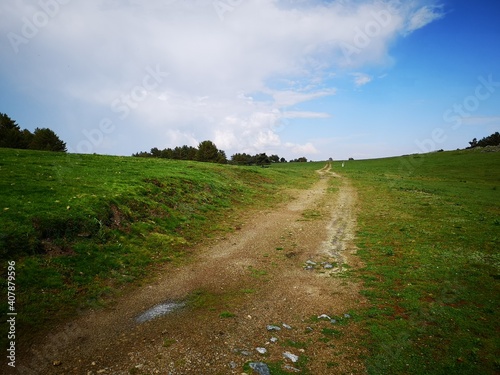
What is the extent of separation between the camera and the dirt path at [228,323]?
732 centimetres

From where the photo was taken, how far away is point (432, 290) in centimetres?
1111

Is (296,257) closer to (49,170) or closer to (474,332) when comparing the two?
(474,332)

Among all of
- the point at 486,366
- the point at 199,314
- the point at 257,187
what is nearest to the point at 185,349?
the point at 199,314

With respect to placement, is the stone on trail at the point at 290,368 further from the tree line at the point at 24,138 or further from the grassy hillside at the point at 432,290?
the tree line at the point at 24,138

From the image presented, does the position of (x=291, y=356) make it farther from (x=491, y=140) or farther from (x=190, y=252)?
(x=491, y=140)

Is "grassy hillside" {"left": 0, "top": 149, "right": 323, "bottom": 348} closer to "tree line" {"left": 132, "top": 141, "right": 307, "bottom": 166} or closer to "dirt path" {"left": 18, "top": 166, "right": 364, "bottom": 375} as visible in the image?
"dirt path" {"left": 18, "top": 166, "right": 364, "bottom": 375}

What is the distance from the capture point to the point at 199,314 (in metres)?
9.66

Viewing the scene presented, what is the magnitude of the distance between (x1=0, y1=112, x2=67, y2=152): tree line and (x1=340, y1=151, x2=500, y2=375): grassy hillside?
5768cm

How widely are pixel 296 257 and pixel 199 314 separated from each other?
7383mm

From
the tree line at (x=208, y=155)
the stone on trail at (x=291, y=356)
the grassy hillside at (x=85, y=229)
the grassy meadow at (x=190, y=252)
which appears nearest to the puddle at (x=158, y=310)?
the grassy meadow at (x=190, y=252)

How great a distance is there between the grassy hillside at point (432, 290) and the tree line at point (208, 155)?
52007mm

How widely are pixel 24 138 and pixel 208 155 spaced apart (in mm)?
38272

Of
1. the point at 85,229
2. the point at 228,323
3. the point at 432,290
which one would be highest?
the point at 85,229

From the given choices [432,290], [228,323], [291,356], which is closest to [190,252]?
[228,323]
